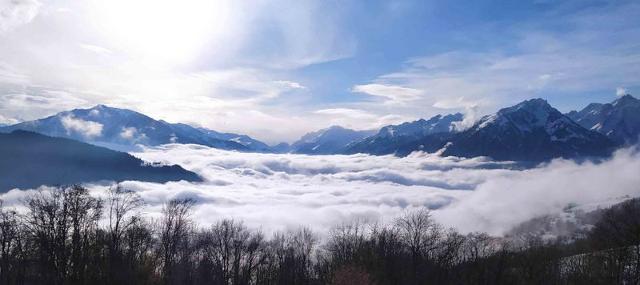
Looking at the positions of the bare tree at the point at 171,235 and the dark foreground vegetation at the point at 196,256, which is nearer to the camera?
the dark foreground vegetation at the point at 196,256

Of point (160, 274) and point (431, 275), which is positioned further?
point (431, 275)

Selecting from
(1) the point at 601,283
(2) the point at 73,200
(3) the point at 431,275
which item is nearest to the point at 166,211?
(2) the point at 73,200

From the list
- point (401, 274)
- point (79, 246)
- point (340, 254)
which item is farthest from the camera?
point (340, 254)

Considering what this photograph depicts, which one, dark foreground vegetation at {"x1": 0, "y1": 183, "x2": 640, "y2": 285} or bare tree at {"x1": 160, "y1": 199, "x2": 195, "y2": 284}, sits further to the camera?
bare tree at {"x1": 160, "y1": 199, "x2": 195, "y2": 284}

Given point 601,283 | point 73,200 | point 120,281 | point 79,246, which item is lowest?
point 601,283

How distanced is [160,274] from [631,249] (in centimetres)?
8776

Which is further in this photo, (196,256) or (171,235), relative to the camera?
(196,256)

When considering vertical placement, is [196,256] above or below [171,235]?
below

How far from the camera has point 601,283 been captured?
305ft

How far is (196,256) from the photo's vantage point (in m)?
101

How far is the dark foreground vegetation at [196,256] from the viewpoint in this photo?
63688mm

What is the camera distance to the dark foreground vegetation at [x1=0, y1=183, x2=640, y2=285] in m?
63.7

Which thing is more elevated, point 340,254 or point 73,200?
point 73,200

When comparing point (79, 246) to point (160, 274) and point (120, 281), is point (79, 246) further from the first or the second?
point (160, 274)
